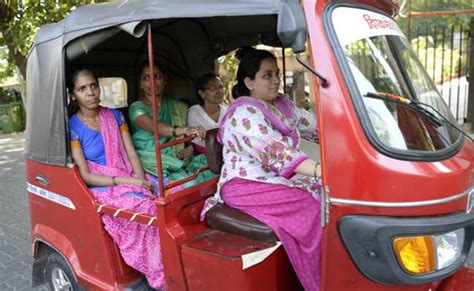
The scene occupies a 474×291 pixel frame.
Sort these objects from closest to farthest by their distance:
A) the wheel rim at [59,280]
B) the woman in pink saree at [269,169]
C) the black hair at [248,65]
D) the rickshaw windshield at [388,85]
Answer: the rickshaw windshield at [388,85], the woman in pink saree at [269,169], the black hair at [248,65], the wheel rim at [59,280]

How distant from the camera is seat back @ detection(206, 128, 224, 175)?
117 inches

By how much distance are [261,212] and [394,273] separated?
0.79 metres

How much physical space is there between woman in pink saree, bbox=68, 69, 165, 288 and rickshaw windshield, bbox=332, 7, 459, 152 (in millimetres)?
1453

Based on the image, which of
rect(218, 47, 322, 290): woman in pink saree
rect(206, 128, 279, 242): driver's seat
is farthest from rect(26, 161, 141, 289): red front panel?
rect(218, 47, 322, 290): woman in pink saree

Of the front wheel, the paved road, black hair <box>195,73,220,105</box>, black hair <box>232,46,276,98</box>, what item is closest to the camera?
black hair <box>232,46,276,98</box>

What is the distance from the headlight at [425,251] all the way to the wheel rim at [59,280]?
96.7 inches

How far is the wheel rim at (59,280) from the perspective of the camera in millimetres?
3450

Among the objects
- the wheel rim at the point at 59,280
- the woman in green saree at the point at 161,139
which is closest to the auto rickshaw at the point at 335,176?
the wheel rim at the point at 59,280

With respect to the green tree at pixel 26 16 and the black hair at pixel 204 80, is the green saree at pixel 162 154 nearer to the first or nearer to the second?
the black hair at pixel 204 80

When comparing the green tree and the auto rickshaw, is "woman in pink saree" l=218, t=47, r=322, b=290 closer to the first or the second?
the auto rickshaw

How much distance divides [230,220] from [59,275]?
170 centimetres

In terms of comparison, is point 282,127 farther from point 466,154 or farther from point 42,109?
point 42,109

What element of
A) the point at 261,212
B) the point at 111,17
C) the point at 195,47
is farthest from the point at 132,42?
the point at 261,212

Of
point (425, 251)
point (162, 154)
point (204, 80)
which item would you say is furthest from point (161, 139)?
point (425, 251)
